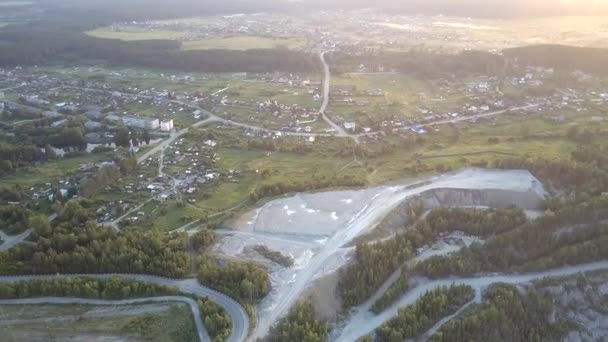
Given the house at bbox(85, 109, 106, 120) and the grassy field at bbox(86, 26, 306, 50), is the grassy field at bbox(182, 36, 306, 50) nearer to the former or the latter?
the grassy field at bbox(86, 26, 306, 50)

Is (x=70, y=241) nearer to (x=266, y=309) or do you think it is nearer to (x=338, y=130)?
(x=266, y=309)

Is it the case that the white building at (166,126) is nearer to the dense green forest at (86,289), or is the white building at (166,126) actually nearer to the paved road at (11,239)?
the paved road at (11,239)

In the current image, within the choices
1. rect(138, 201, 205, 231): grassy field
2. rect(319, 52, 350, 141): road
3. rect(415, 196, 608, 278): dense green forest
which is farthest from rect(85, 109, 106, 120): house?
rect(415, 196, 608, 278): dense green forest

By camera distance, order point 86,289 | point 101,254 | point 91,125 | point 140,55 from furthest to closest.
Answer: point 140,55
point 91,125
point 101,254
point 86,289

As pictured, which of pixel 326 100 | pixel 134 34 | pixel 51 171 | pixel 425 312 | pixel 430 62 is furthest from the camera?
pixel 134 34

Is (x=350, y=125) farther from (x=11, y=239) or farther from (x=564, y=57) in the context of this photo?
(x=564, y=57)

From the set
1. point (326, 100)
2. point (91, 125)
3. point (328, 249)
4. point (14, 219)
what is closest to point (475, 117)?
point (326, 100)
